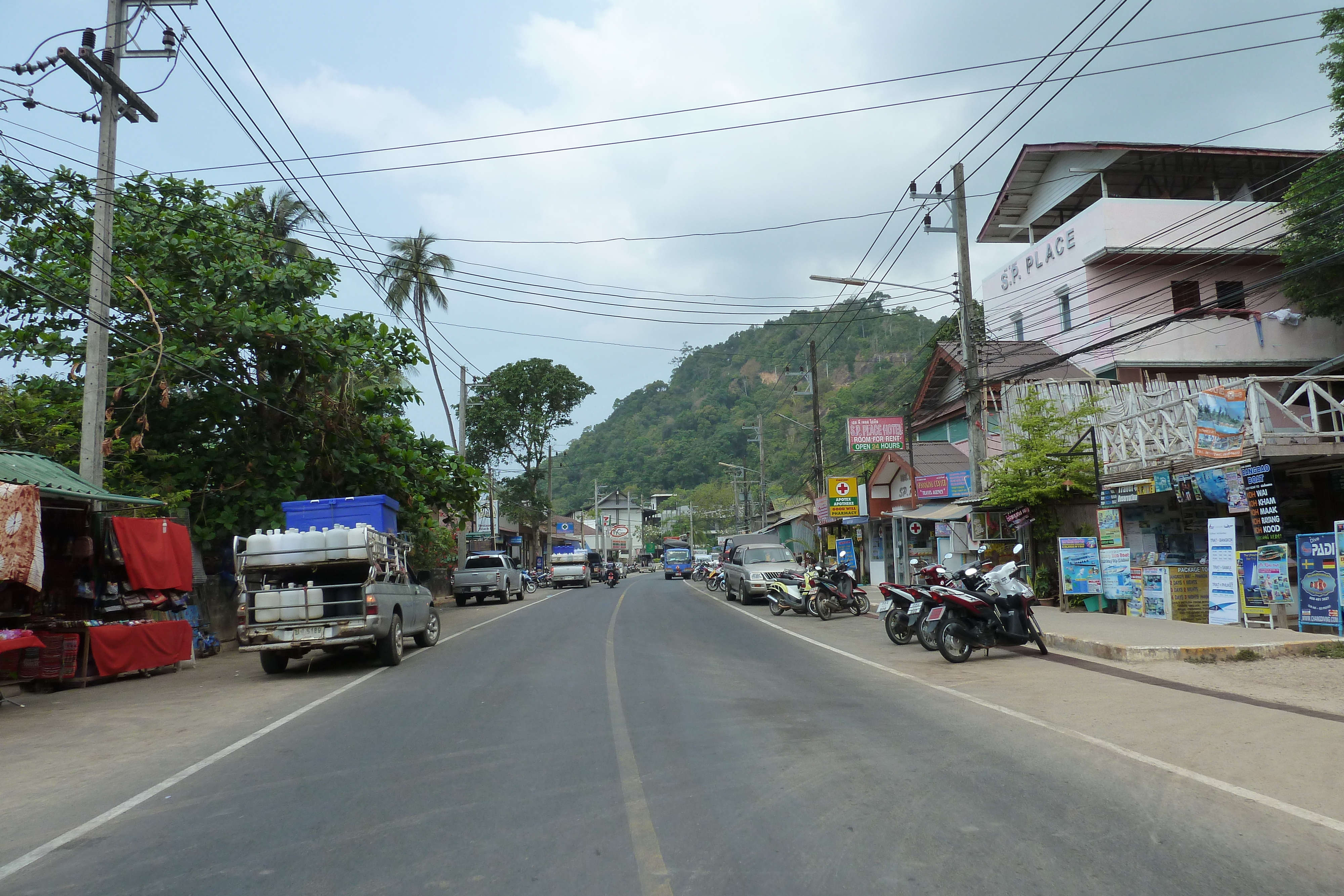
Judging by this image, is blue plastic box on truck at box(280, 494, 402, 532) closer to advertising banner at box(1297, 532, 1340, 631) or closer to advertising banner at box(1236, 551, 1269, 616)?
advertising banner at box(1236, 551, 1269, 616)

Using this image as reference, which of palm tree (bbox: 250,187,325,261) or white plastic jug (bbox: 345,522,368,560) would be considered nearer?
white plastic jug (bbox: 345,522,368,560)

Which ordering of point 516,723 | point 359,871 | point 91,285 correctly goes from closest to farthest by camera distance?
point 359,871
point 516,723
point 91,285

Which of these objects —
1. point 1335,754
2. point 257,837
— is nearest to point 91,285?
point 257,837

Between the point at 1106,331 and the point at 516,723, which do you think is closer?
the point at 516,723

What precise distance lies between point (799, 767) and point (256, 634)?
9.66 metres

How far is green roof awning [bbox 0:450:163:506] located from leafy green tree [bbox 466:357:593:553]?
1619 inches

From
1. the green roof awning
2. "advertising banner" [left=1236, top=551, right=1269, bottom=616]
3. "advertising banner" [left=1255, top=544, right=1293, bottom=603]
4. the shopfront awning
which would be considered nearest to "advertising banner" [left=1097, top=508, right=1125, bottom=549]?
"advertising banner" [left=1236, top=551, right=1269, bottom=616]

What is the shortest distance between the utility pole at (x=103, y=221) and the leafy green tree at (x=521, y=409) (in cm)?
4078

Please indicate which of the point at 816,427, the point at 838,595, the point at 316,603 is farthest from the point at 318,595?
the point at 816,427

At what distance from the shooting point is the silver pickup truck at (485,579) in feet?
114

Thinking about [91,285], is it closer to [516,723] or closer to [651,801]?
[516,723]

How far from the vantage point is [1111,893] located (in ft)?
14.3

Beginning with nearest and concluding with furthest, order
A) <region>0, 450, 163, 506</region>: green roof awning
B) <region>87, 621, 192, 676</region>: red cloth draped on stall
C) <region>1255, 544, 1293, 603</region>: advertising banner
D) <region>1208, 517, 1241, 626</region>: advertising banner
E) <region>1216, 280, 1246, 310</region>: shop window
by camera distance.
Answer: <region>0, 450, 163, 506</region>: green roof awning
<region>87, 621, 192, 676</region>: red cloth draped on stall
<region>1255, 544, 1293, 603</region>: advertising banner
<region>1208, 517, 1241, 626</region>: advertising banner
<region>1216, 280, 1246, 310</region>: shop window

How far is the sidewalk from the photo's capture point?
494 inches
